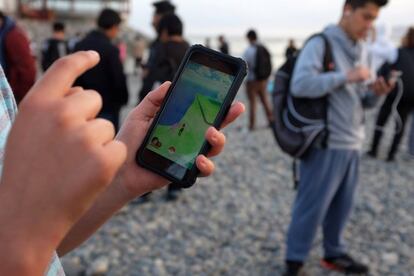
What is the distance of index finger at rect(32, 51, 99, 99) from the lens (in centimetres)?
54

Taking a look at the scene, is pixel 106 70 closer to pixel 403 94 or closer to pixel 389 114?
pixel 403 94

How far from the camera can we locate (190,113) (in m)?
1.14

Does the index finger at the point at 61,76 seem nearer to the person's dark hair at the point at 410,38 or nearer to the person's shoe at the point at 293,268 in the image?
the person's shoe at the point at 293,268

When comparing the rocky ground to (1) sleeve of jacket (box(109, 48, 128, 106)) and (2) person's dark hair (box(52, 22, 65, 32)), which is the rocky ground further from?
(2) person's dark hair (box(52, 22, 65, 32))

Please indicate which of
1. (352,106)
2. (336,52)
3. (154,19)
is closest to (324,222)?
(352,106)

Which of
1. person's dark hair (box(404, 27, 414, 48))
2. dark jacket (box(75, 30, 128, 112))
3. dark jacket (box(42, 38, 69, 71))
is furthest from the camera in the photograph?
dark jacket (box(42, 38, 69, 71))

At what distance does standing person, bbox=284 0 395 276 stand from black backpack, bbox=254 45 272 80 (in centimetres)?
478

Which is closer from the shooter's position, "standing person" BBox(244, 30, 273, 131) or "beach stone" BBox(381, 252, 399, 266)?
"beach stone" BBox(381, 252, 399, 266)

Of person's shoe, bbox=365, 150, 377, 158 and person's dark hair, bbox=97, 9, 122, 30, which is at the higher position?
person's dark hair, bbox=97, 9, 122, 30

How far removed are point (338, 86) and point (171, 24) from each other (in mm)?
1992

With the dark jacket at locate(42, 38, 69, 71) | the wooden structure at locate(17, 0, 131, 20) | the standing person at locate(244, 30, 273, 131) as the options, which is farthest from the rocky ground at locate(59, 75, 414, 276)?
the wooden structure at locate(17, 0, 131, 20)

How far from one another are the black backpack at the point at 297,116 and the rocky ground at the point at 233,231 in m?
1.12

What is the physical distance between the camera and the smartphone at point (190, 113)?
107 cm

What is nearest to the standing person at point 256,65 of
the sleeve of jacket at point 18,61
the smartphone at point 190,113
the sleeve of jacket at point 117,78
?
the sleeve of jacket at point 117,78
